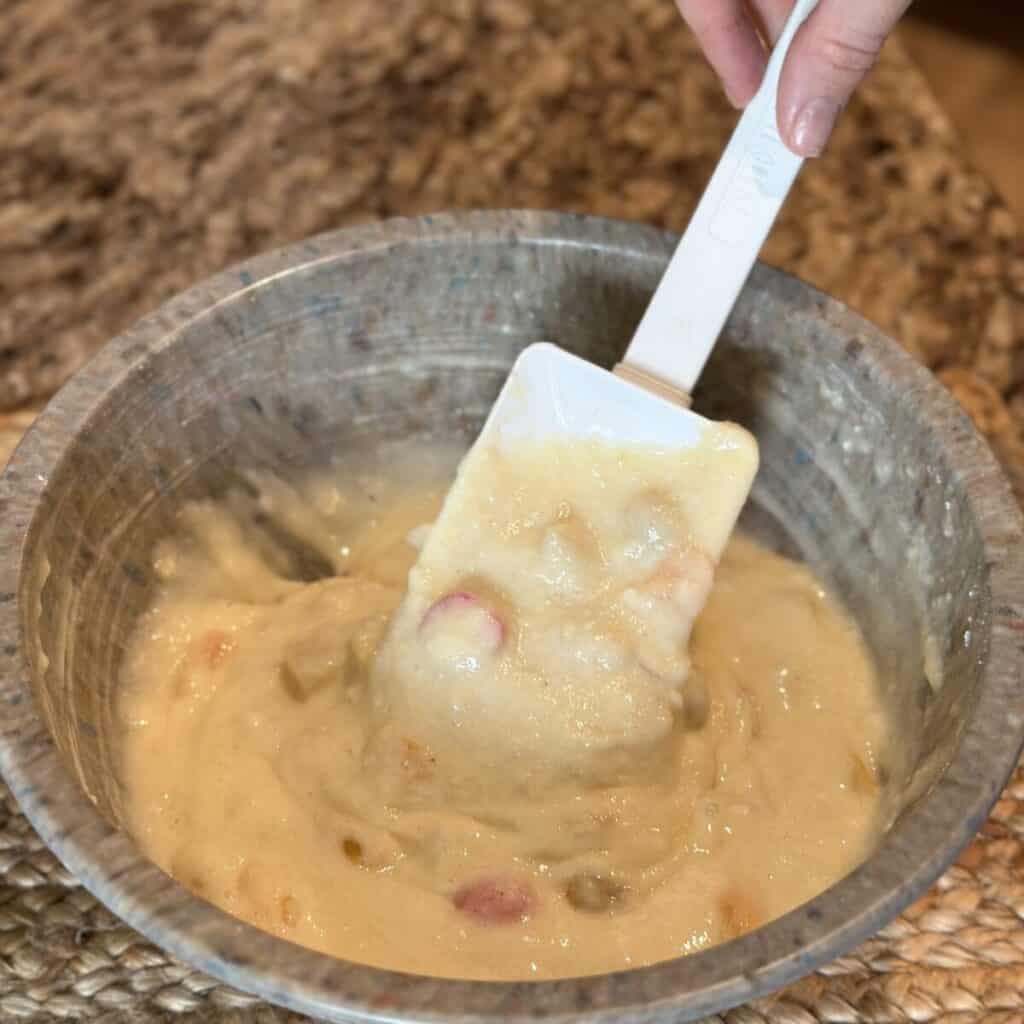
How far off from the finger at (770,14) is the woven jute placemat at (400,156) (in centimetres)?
38

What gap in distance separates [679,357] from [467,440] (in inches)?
10.0

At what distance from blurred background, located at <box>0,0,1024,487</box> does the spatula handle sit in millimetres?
436

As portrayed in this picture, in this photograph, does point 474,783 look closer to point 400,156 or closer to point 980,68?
point 400,156

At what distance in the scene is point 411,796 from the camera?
82 centimetres

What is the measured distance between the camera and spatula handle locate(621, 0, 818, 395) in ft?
2.74

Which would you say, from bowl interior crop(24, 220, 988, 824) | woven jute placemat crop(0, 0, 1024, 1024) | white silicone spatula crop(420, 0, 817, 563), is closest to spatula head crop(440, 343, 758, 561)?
white silicone spatula crop(420, 0, 817, 563)

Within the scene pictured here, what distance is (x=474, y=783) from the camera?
824 mm

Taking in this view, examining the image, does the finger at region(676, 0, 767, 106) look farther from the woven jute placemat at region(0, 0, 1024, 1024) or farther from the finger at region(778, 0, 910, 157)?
the woven jute placemat at region(0, 0, 1024, 1024)

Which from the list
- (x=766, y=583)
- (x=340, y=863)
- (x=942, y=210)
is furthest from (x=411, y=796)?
(x=942, y=210)

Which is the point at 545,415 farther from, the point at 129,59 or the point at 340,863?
the point at 129,59

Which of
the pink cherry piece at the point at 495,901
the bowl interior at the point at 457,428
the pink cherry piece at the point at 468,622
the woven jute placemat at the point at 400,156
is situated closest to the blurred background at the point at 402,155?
the woven jute placemat at the point at 400,156

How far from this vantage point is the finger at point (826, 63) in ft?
2.40

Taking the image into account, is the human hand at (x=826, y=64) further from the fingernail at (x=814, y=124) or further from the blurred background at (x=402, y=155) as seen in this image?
the blurred background at (x=402, y=155)

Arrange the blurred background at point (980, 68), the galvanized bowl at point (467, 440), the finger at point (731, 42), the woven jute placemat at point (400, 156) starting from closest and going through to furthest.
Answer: the galvanized bowl at point (467, 440), the finger at point (731, 42), the woven jute placemat at point (400, 156), the blurred background at point (980, 68)
